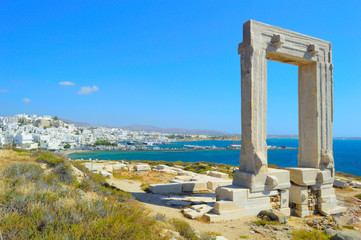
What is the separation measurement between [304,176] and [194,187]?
5052mm

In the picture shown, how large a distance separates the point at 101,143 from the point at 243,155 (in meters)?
86.9

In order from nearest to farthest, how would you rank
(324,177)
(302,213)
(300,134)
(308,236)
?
→ (308,236) < (302,213) < (324,177) < (300,134)

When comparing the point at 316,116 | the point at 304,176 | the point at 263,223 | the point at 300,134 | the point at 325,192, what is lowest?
the point at 263,223

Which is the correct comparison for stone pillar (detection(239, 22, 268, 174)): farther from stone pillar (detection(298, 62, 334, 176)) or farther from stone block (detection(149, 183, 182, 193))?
stone block (detection(149, 183, 182, 193))

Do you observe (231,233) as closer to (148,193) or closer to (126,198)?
(126,198)

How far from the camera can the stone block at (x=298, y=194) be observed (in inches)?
337

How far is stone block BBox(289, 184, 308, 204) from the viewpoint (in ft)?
28.1

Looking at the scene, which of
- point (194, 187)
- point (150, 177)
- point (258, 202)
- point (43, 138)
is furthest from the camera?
point (43, 138)

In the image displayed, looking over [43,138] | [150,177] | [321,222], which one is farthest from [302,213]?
[43,138]

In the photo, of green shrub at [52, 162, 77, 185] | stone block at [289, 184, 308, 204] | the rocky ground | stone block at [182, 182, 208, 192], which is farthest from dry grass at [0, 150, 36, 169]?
stone block at [289, 184, 308, 204]

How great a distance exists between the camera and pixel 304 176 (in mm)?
8609

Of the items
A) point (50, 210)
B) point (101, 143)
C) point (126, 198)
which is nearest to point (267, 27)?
point (126, 198)

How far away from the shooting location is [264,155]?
314 inches

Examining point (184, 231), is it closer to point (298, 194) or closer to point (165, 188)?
point (298, 194)
